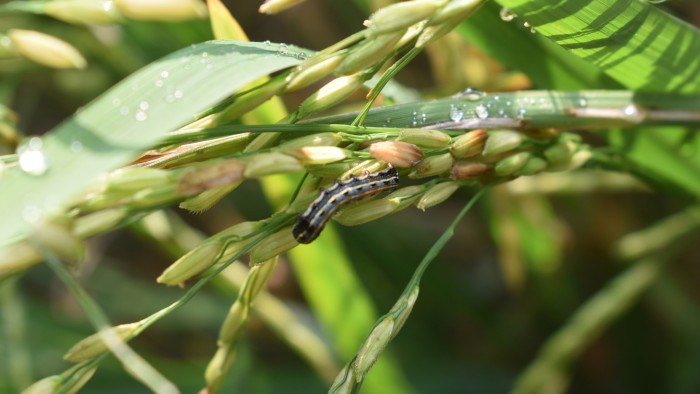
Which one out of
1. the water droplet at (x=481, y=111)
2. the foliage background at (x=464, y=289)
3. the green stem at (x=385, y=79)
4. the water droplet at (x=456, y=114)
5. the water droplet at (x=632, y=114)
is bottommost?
the foliage background at (x=464, y=289)

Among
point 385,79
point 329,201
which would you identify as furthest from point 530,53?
point 329,201

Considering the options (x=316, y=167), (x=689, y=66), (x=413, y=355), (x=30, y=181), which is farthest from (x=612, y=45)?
(x=413, y=355)

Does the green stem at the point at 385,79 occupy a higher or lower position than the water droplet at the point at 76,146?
lower

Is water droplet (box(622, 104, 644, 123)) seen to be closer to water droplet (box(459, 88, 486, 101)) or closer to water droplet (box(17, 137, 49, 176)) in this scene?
water droplet (box(459, 88, 486, 101))

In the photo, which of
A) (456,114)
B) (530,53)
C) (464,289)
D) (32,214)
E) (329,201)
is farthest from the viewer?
(464,289)

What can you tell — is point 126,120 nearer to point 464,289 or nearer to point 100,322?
point 100,322

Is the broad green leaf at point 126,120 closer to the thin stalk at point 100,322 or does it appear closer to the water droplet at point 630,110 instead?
the thin stalk at point 100,322

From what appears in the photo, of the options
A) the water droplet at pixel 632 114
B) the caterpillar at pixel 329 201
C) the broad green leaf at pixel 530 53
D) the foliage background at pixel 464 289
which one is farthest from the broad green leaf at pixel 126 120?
the foliage background at pixel 464 289

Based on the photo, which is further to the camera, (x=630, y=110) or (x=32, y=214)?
(x=630, y=110)
